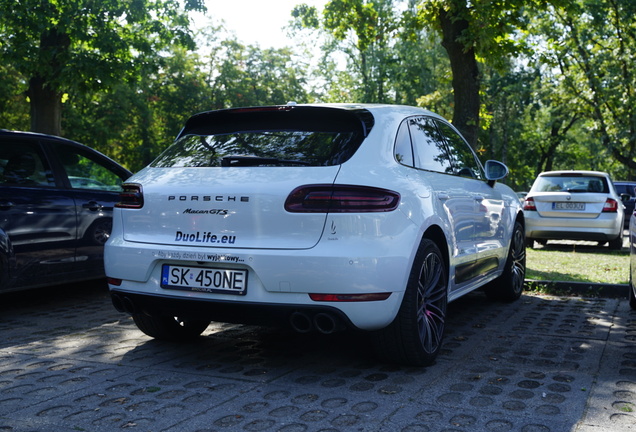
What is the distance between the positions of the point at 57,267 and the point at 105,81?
29.0 ft

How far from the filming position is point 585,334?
5844 millimetres

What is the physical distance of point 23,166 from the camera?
6707 mm

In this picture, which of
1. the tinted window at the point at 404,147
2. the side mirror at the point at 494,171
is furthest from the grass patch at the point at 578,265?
the tinted window at the point at 404,147

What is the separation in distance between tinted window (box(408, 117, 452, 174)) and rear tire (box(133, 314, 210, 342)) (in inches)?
81.3

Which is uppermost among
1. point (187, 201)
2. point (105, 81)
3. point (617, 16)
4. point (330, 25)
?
point (617, 16)

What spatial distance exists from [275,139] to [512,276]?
3889 mm

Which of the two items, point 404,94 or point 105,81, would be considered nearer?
point 105,81

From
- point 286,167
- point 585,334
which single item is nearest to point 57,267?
point 286,167

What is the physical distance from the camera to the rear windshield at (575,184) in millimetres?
14664

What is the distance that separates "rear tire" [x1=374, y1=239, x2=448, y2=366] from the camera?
4.47 meters

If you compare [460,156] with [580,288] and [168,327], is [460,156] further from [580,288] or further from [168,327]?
[580,288]

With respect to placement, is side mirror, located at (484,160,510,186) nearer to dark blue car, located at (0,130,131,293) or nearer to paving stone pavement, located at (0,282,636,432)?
paving stone pavement, located at (0,282,636,432)

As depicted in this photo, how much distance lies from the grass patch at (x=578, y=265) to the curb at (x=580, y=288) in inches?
11.2

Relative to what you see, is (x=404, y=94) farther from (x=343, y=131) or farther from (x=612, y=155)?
(x=343, y=131)
